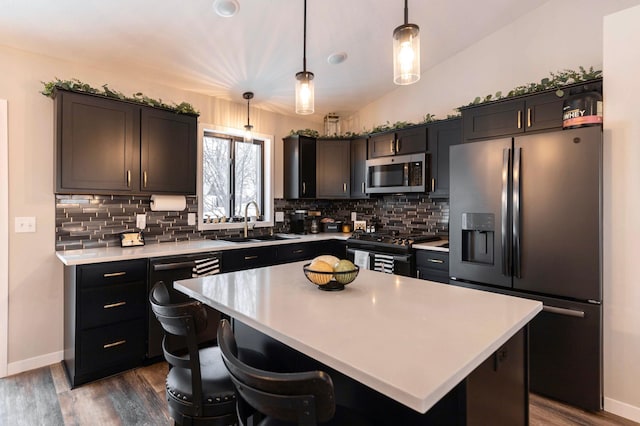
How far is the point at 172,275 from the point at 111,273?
451mm

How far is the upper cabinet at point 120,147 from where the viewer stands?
8.69 feet

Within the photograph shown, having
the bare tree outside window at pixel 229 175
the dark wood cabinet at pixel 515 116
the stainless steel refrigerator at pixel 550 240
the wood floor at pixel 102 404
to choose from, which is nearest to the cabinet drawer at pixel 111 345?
the wood floor at pixel 102 404

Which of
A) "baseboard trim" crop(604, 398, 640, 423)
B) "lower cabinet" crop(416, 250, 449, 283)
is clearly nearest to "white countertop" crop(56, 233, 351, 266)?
"lower cabinet" crop(416, 250, 449, 283)

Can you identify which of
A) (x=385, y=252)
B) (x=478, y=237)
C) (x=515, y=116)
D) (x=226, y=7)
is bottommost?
(x=385, y=252)

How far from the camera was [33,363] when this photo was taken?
109 inches

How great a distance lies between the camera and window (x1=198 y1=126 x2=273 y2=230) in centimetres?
388

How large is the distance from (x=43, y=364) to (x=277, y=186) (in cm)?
290

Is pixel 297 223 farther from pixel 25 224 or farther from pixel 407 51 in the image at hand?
pixel 407 51

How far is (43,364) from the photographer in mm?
2795

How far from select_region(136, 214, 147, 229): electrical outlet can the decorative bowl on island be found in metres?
2.36

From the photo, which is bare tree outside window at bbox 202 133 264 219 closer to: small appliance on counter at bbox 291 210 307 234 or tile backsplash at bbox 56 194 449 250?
tile backsplash at bbox 56 194 449 250

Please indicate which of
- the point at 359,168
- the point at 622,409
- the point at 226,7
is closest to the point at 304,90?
the point at 226,7

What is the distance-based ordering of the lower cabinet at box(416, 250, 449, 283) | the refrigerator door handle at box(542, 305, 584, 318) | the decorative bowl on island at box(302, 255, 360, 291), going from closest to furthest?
the decorative bowl on island at box(302, 255, 360, 291)
the refrigerator door handle at box(542, 305, 584, 318)
the lower cabinet at box(416, 250, 449, 283)

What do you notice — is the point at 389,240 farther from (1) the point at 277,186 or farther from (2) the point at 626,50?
(2) the point at 626,50
